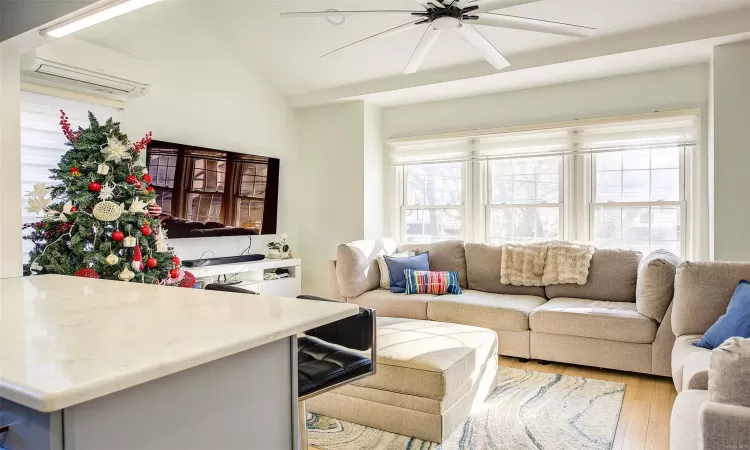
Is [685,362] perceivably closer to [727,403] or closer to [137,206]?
[727,403]

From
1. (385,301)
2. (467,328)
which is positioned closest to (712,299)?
(467,328)

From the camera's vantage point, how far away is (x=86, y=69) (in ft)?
11.9

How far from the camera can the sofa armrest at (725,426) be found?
1.25 m

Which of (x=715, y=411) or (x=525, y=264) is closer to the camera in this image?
(x=715, y=411)

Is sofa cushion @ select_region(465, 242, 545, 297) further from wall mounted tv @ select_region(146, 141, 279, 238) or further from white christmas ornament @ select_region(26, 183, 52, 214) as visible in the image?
white christmas ornament @ select_region(26, 183, 52, 214)

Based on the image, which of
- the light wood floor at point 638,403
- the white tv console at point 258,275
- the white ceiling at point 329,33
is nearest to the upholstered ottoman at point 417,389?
the light wood floor at point 638,403

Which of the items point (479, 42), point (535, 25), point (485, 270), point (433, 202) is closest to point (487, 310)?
point (485, 270)

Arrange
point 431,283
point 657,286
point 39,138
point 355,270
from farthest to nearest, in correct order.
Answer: point 355,270
point 431,283
point 39,138
point 657,286

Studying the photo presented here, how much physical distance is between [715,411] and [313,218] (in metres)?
4.75

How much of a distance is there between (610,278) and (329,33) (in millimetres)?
3185

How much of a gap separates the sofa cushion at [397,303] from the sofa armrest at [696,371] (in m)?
2.11

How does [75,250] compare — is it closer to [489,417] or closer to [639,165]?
[489,417]

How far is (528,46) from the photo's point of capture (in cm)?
429

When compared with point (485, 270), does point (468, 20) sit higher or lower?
higher
